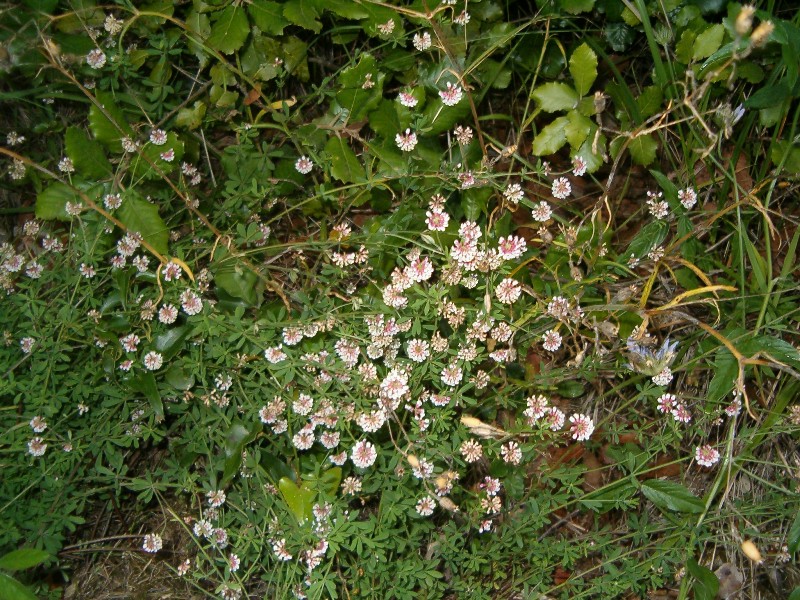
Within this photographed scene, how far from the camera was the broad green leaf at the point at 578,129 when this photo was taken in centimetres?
224

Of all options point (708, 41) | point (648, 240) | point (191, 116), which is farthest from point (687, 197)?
point (191, 116)

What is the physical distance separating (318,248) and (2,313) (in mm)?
905

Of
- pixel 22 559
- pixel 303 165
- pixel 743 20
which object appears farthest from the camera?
pixel 303 165

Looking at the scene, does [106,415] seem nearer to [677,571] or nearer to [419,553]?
[419,553]

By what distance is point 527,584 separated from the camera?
215 cm

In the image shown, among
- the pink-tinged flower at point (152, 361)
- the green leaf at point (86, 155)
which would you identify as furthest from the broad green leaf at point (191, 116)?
the pink-tinged flower at point (152, 361)

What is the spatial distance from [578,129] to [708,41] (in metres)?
0.42

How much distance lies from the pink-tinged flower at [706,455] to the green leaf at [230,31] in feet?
5.68

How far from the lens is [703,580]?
2.05m

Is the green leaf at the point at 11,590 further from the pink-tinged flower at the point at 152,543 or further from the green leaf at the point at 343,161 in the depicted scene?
the green leaf at the point at 343,161

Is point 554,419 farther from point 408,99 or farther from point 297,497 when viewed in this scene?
point 408,99

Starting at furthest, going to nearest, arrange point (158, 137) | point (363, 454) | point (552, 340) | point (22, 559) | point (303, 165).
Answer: point (303, 165) < point (158, 137) < point (552, 340) < point (363, 454) < point (22, 559)

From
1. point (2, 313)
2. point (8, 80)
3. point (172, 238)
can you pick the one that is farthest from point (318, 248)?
point (8, 80)

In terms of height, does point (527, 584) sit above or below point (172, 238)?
below
